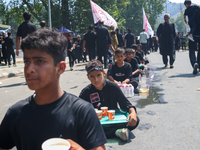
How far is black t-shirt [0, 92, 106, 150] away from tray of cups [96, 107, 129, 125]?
6.80ft

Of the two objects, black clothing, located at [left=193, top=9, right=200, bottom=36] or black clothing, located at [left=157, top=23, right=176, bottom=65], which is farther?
black clothing, located at [left=157, top=23, right=176, bottom=65]

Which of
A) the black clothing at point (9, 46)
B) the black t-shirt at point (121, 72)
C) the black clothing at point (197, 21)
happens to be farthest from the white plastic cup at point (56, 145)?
the black clothing at point (9, 46)

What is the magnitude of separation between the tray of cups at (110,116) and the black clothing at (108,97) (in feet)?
0.23

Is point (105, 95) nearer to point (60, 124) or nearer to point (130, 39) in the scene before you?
point (60, 124)

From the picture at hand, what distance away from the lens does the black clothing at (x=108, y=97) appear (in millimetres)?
3650

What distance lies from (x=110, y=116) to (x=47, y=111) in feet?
7.34

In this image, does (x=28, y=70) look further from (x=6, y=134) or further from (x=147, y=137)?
(x=147, y=137)

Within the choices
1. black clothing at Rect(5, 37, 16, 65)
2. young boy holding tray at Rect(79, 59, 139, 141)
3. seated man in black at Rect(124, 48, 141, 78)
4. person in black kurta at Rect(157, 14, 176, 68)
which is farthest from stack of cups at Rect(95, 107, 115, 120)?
black clothing at Rect(5, 37, 16, 65)

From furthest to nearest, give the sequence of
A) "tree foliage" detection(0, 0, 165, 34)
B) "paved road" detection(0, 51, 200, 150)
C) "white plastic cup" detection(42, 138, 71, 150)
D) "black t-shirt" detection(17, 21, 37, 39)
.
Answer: "tree foliage" detection(0, 0, 165, 34), "black t-shirt" detection(17, 21, 37, 39), "paved road" detection(0, 51, 200, 150), "white plastic cup" detection(42, 138, 71, 150)

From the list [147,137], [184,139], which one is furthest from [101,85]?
[184,139]

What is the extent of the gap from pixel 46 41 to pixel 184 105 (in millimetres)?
4180

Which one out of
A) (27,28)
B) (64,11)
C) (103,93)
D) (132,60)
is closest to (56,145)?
(103,93)

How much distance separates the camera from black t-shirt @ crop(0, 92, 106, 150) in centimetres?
154

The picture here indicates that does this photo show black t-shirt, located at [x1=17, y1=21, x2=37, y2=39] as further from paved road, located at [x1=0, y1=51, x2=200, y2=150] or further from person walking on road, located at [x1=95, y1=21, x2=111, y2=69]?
person walking on road, located at [x1=95, y1=21, x2=111, y2=69]
